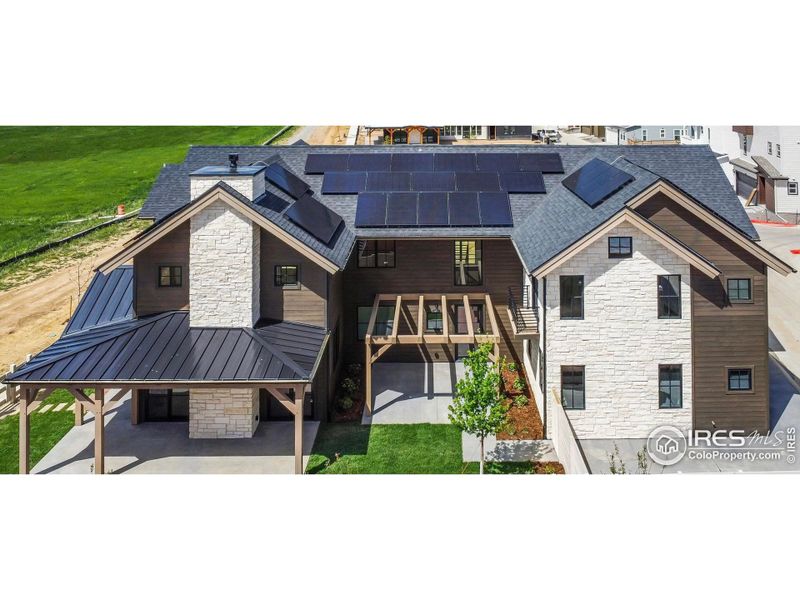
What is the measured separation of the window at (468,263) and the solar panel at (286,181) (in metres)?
6.13

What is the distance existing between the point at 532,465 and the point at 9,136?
3487cm

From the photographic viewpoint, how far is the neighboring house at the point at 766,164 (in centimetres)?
4828

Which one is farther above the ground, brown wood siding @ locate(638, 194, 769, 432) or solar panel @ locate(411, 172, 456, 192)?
solar panel @ locate(411, 172, 456, 192)

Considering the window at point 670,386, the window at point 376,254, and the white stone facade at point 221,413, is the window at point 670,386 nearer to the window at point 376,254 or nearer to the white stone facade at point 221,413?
the window at point 376,254

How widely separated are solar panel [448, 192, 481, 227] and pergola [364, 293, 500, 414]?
8.95ft

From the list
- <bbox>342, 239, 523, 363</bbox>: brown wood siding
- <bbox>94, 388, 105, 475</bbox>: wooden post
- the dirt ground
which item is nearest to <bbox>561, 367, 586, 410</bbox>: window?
<bbox>342, 239, 523, 363</bbox>: brown wood siding

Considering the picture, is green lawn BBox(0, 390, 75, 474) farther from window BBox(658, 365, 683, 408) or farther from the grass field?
window BBox(658, 365, 683, 408)

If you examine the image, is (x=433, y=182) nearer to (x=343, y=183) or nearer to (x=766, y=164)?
(x=343, y=183)

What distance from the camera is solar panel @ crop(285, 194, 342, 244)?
23078 millimetres

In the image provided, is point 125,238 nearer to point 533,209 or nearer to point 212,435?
point 212,435

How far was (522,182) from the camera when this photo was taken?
1104 inches

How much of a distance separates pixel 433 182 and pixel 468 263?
3.81 meters

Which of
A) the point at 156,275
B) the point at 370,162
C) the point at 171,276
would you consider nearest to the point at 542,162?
the point at 370,162

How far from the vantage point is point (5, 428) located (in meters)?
22.7
